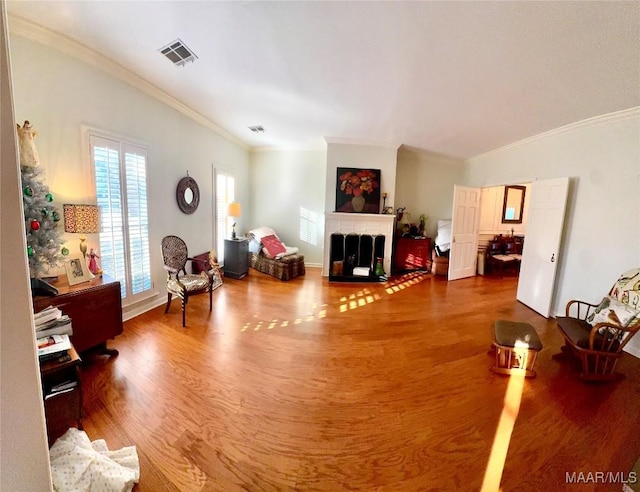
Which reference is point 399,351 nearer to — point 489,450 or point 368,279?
point 489,450

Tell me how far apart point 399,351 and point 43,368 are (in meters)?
2.75

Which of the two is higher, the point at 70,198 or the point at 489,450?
the point at 70,198

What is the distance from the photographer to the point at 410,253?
582 cm

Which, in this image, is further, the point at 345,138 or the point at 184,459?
the point at 345,138

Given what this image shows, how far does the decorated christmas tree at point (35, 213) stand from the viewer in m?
1.75

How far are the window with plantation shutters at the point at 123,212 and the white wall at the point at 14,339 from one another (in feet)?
7.95

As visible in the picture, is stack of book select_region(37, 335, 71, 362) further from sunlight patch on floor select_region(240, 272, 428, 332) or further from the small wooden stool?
the small wooden stool

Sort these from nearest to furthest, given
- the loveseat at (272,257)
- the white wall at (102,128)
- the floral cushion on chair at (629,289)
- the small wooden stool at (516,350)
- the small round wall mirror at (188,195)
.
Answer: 1. the white wall at (102,128)
2. the small wooden stool at (516,350)
3. the floral cushion on chair at (629,289)
4. the small round wall mirror at (188,195)
5. the loveseat at (272,257)

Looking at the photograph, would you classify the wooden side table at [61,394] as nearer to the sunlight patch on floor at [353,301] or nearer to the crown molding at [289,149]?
the sunlight patch on floor at [353,301]

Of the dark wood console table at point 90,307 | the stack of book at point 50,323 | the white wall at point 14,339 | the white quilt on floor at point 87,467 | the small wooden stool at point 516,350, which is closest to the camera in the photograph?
the white wall at point 14,339

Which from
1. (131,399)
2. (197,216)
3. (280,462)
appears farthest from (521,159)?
(131,399)

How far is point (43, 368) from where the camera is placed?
4.56ft

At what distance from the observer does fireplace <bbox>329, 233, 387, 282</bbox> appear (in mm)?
5152

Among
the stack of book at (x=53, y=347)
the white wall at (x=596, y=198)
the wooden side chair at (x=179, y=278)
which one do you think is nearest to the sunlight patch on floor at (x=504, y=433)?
the white wall at (x=596, y=198)
